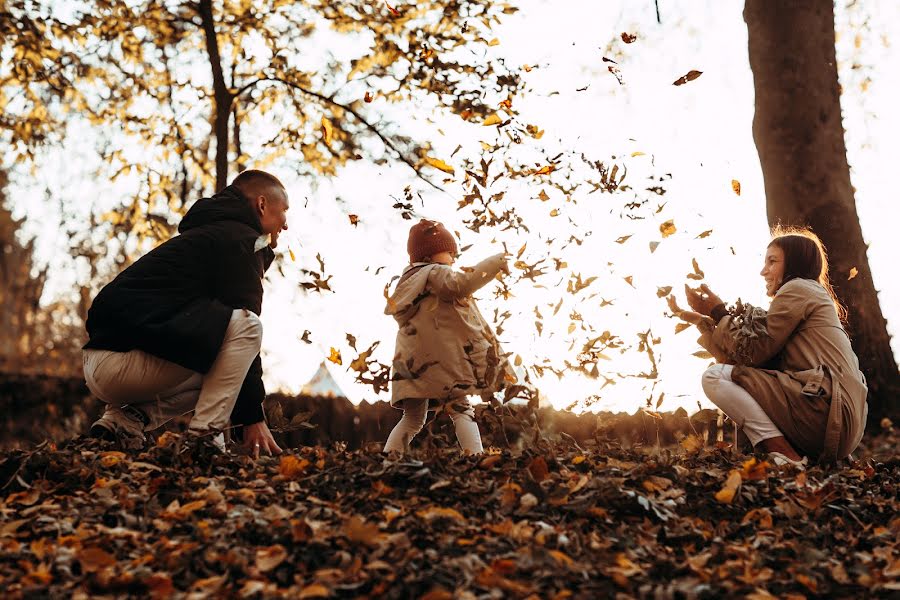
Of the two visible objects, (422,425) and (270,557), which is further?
(422,425)

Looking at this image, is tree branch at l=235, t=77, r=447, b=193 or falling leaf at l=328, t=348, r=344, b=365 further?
tree branch at l=235, t=77, r=447, b=193

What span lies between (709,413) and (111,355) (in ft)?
11.1

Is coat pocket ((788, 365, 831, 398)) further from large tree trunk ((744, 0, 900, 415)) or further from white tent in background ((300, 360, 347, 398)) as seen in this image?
white tent in background ((300, 360, 347, 398))

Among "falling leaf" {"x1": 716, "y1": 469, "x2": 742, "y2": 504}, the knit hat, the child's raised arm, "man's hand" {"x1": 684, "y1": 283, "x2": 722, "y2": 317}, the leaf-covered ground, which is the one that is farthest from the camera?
the knit hat

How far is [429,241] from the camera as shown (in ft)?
18.1

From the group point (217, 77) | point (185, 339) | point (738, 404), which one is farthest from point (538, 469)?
point (217, 77)

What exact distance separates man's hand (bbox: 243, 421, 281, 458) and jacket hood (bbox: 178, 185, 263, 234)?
112 cm

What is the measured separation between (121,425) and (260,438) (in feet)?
2.46

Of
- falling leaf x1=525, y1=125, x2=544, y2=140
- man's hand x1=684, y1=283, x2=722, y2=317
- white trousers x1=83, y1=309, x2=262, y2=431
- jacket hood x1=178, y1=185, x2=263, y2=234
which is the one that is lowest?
white trousers x1=83, y1=309, x2=262, y2=431

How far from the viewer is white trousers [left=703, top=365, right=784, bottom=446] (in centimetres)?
476

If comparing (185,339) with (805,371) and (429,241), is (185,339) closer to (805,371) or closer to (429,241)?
(429,241)

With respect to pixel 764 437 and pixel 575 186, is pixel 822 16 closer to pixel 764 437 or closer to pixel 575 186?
pixel 575 186

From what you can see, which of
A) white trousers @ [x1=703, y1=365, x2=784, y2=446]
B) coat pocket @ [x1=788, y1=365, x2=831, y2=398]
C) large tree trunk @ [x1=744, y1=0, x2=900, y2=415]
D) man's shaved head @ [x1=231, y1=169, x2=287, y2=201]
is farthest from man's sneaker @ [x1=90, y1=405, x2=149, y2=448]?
large tree trunk @ [x1=744, y1=0, x2=900, y2=415]

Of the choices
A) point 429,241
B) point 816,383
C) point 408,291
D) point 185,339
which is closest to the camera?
point 185,339
